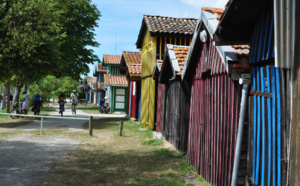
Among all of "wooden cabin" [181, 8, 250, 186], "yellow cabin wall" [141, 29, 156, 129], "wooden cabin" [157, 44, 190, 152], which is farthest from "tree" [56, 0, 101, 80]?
"wooden cabin" [181, 8, 250, 186]

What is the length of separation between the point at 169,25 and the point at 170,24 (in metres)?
0.19

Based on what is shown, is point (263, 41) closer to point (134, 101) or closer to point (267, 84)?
point (267, 84)

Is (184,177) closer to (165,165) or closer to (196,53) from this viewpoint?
(165,165)

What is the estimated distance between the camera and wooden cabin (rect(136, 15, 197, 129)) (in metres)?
15.9

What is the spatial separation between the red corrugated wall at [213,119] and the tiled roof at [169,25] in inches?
297

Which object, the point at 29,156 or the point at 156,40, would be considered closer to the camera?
the point at 29,156

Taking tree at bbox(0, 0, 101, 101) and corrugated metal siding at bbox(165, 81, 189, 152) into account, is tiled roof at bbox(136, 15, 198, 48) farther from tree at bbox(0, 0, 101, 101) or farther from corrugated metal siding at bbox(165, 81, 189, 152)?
tree at bbox(0, 0, 101, 101)

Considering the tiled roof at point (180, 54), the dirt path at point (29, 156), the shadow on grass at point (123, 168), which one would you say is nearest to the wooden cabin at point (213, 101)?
the shadow on grass at point (123, 168)

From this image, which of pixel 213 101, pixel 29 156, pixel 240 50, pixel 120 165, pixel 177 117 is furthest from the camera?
pixel 177 117

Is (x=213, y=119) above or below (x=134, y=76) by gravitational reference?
below

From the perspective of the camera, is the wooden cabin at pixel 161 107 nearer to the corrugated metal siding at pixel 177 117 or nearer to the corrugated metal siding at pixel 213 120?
the corrugated metal siding at pixel 177 117

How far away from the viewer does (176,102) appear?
11.0 metres

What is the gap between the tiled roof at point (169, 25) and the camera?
1578cm

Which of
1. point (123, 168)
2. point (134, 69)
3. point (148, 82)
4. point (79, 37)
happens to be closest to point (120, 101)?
point (79, 37)
